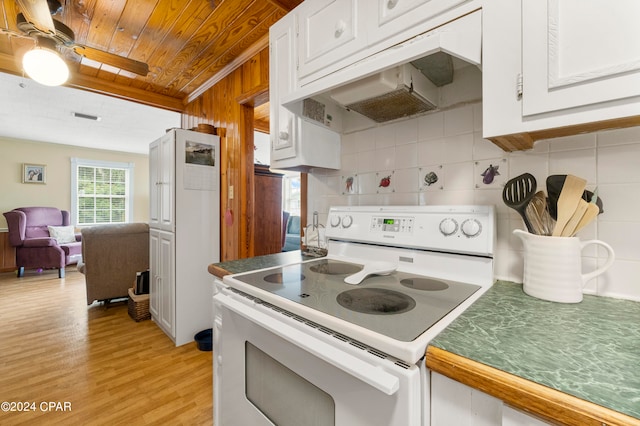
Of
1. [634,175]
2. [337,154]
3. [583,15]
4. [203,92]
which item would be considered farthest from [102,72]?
[634,175]

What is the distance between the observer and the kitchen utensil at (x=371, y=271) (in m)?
0.96

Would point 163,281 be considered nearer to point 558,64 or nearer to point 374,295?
point 374,295

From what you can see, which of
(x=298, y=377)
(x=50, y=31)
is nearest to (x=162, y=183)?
(x=50, y=31)

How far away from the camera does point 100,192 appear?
6.07m

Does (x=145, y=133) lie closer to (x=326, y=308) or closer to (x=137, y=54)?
(x=137, y=54)

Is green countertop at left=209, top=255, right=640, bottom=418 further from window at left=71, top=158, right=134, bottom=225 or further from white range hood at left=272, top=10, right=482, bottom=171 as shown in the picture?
window at left=71, top=158, right=134, bottom=225

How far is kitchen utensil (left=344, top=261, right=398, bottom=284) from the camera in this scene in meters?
0.96

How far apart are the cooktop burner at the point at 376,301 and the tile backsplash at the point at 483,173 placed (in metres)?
0.48

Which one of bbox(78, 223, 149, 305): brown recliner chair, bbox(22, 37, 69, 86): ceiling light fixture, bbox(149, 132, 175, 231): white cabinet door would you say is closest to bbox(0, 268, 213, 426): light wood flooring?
bbox(78, 223, 149, 305): brown recliner chair

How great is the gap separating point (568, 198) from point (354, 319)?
709mm

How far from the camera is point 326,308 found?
28.8 inches

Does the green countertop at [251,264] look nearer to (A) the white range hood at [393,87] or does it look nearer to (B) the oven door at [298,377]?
(B) the oven door at [298,377]

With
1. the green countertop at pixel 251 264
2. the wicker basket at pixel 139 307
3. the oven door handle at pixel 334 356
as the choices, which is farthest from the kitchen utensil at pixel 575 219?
the wicker basket at pixel 139 307

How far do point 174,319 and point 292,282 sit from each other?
5.70 ft
